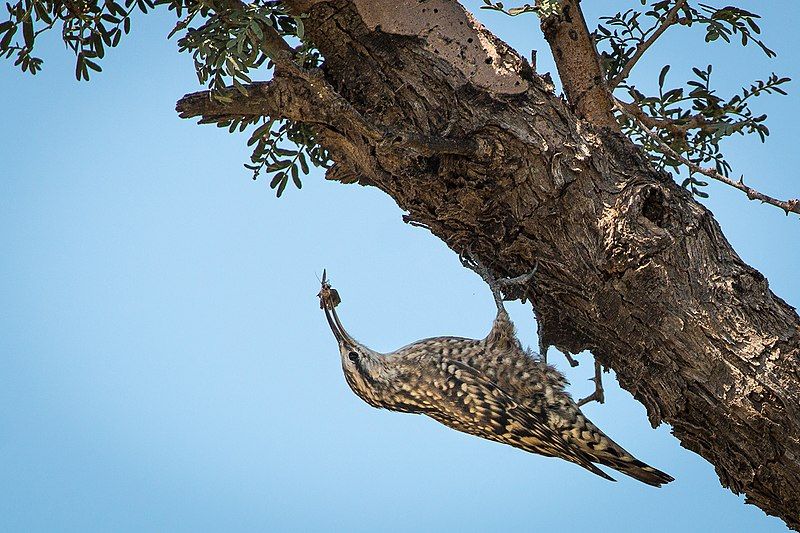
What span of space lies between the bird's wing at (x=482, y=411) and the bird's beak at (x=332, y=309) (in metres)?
0.41

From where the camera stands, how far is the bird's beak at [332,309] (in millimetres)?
3922

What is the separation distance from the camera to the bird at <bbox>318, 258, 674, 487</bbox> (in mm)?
3492

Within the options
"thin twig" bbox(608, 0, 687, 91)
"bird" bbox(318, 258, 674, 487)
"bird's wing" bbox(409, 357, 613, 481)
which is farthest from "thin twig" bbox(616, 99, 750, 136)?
"bird's wing" bbox(409, 357, 613, 481)

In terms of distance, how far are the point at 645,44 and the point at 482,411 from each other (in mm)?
1499

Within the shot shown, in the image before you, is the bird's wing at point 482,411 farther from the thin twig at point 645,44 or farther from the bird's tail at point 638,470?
the thin twig at point 645,44

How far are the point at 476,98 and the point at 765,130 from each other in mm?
1281

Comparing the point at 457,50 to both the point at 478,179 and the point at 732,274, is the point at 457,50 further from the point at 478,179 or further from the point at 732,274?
the point at 732,274

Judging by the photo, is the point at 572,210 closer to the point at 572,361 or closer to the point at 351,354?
the point at 572,361

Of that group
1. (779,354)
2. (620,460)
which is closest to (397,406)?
(620,460)

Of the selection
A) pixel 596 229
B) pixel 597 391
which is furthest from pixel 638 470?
pixel 596 229

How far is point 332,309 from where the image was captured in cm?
403

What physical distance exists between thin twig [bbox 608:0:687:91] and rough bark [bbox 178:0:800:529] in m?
0.40

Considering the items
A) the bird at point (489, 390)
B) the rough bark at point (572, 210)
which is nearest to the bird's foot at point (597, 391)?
the bird at point (489, 390)

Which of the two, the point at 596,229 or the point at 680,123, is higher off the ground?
the point at 680,123
